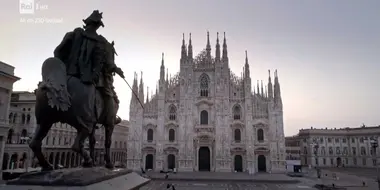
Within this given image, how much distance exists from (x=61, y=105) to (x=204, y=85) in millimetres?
42491

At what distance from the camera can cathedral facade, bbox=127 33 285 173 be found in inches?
1700

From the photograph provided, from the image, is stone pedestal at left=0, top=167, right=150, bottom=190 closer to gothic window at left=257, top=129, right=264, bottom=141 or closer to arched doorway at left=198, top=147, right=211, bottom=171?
arched doorway at left=198, top=147, right=211, bottom=171

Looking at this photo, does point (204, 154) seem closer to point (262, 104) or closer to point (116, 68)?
point (262, 104)

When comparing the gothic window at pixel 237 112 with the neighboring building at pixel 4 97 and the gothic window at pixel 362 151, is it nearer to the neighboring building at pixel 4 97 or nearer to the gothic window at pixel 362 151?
the neighboring building at pixel 4 97

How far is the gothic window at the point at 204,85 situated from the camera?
4634cm

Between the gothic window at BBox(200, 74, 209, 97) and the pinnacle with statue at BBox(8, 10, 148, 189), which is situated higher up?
the gothic window at BBox(200, 74, 209, 97)

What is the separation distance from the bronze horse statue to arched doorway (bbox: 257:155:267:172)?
41519mm

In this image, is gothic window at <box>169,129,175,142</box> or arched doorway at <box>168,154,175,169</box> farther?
gothic window at <box>169,129,175,142</box>

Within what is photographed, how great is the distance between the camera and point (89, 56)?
18.0ft

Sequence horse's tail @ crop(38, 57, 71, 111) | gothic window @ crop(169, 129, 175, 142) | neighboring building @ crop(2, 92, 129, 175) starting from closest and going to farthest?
horse's tail @ crop(38, 57, 71, 111) < neighboring building @ crop(2, 92, 129, 175) < gothic window @ crop(169, 129, 175, 142)

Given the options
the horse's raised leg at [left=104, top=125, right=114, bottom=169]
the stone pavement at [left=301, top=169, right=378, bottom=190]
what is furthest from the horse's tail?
the stone pavement at [left=301, top=169, right=378, bottom=190]

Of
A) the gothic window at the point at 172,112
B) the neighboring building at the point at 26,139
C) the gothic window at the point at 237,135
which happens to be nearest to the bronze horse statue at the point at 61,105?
the neighboring building at the point at 26,139

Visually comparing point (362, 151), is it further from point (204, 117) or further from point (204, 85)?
point (204, 85)

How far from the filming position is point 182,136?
1727 inches
